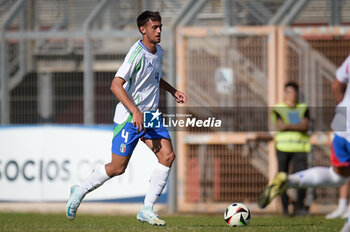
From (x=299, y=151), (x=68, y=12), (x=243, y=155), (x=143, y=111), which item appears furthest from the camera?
(x=68, y=12)

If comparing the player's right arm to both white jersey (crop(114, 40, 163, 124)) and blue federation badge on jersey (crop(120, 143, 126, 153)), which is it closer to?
white jersey (crop(114, 40, 163, 124))

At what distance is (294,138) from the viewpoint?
41.5 ft

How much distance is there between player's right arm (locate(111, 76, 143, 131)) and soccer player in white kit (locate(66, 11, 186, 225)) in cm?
9

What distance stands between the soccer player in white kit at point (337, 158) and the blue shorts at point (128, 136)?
161 cm

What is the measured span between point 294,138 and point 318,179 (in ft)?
17.1

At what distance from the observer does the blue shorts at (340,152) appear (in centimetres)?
695

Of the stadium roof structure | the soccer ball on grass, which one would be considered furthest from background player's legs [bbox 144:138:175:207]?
the stadium roof structure

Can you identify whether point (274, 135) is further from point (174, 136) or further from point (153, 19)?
point (153, 19)

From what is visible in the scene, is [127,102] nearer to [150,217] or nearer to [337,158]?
[150,217]

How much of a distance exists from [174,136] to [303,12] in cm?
300

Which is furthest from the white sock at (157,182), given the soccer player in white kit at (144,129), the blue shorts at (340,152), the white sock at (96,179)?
the blue shorts at (340,152)

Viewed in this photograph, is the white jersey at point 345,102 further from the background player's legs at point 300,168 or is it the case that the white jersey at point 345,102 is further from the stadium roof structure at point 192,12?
the stadium roof structure at point 192,12

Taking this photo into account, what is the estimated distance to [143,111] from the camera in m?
8.69

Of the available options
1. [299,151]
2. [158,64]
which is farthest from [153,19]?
[299,151]
